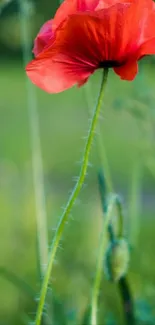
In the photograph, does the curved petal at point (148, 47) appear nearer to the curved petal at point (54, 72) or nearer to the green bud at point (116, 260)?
the curved petal at point (54, 72)

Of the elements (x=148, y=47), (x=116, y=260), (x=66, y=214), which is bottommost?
(x=116, y=260)

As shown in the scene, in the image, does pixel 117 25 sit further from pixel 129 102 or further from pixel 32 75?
pixel 129 102

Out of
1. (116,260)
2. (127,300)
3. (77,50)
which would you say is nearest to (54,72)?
(77,50)

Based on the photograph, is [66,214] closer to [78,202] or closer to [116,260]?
[78,202]

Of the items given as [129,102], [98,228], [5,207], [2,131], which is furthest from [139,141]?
[2,131]

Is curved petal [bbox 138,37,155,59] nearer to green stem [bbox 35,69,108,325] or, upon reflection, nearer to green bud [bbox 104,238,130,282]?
green stem [bbox 35,69,108,325]

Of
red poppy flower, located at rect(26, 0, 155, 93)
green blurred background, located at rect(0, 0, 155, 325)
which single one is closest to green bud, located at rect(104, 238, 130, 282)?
green blurred background, located at rect(0, 0, 155, 325)

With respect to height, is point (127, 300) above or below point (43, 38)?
below
